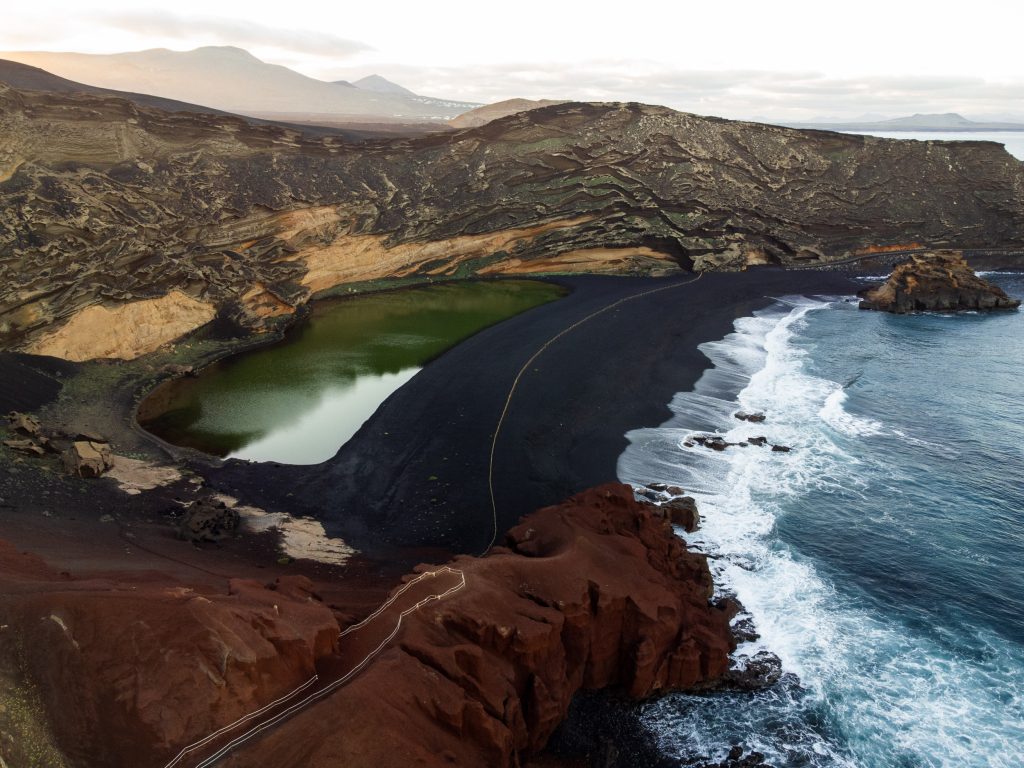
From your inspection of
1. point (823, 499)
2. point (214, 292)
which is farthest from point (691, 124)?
point (823, 499)

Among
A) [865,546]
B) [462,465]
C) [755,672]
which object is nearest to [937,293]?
[865,546]

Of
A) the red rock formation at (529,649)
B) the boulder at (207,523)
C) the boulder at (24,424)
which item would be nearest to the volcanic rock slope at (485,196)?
the boulder at (24,424)

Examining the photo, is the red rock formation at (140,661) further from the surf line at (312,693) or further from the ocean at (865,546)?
the ocean at (865,546)

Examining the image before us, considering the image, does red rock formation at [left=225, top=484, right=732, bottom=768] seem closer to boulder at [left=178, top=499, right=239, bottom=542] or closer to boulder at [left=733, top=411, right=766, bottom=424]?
boulder at [left=178, top=499, right=239, bottom=542]

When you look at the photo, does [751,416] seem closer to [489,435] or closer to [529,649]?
[489,435]

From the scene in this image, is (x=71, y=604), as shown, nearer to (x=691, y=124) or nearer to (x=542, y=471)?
(x=542, y=471)

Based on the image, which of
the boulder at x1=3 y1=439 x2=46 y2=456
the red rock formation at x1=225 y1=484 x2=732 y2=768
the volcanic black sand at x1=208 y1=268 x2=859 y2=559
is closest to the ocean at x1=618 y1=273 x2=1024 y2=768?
the red rock formation at x1=225 y1=484 x2=732 y2=768
